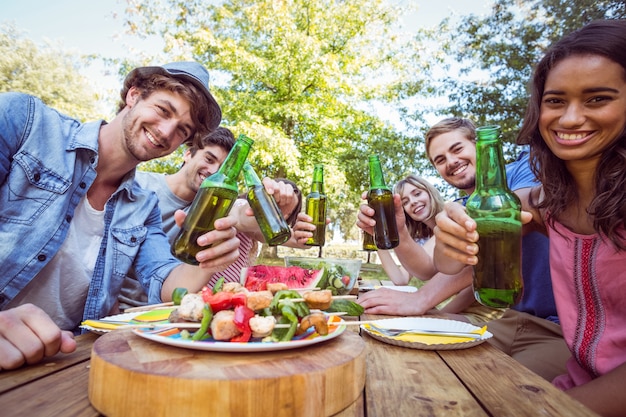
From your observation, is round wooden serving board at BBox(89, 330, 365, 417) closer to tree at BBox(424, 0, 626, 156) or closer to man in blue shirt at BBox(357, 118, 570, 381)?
man in blue shirt at BBox(357, 118, 570, 381)

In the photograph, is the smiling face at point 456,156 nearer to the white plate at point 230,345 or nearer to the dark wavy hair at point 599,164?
the dark wavy hair at point 599,164

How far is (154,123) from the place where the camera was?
263 cm

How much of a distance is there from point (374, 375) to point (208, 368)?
503mm

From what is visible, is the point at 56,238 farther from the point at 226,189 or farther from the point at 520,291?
the point at 520,291

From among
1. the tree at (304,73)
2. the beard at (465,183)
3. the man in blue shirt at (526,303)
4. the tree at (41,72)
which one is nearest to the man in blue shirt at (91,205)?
the man in blue shirt at (526,303)

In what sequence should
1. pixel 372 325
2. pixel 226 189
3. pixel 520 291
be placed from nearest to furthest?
1. pixel 520 291
2. pixel 372 325
3. pixel 226 189

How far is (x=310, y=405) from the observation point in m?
0.86

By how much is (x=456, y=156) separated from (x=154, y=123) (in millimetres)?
2845

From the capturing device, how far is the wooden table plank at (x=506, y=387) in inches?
36.6

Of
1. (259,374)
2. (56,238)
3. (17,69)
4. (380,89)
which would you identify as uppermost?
(17,69)

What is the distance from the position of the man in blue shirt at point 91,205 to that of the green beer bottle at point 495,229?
95 cm

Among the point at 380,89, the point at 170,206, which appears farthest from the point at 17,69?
the point at 170,206

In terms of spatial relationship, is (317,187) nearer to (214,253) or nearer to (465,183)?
(214,253)

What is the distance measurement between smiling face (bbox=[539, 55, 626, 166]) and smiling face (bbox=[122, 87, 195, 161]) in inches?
85.0
